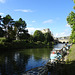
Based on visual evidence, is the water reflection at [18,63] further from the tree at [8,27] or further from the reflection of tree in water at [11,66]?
the tree at [8,27]

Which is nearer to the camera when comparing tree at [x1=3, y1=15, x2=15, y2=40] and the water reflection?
the water reflection

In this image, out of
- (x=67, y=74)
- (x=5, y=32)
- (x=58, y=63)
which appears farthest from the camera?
(x=5, y=32)

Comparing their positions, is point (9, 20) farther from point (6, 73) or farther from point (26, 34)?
point (6, 73)

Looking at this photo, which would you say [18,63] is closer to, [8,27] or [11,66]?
[11,66]

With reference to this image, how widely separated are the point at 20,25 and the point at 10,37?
18.0 meters

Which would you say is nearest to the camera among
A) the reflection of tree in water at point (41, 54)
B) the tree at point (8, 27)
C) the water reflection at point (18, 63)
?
the water reflection at point (18, 63)

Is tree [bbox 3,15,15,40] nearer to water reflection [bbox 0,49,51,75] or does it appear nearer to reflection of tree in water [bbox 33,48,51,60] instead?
reflection of tree in water [bbox 33,48,51,60]

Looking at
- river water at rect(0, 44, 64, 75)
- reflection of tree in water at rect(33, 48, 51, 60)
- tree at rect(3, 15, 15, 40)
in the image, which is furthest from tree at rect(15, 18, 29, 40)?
river water at rect(0, 44, 64, 75)

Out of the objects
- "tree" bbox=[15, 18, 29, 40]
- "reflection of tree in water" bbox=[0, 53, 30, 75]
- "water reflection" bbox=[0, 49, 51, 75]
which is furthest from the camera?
"tree" bbox=[15, 18, 29, 40]

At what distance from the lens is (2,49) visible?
49250mm

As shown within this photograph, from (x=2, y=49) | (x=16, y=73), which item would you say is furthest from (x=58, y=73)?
(x=2, y=49)

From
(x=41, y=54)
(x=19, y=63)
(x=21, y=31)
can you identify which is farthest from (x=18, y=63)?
(x=21, y=31)

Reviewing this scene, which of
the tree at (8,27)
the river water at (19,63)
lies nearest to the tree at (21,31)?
the tree at (8,27)

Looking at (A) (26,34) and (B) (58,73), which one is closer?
(B) (58,73)
